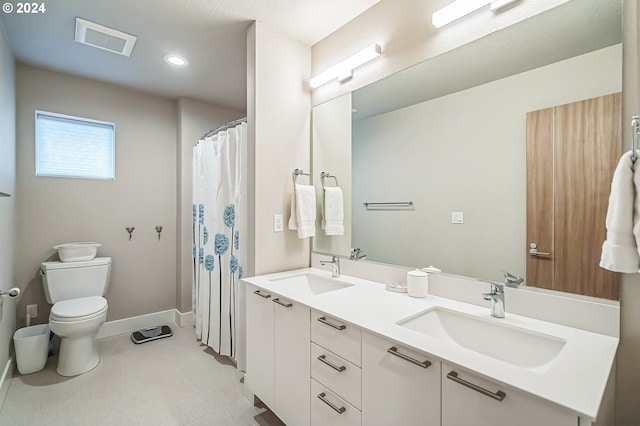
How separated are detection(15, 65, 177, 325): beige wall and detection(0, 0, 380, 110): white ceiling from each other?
259 millimetres

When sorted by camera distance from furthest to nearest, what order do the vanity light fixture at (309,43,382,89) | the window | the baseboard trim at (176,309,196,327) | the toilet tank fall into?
the baseboard trim at (176,309,196,327) < the window < the toilet tank < the vanity light fixture at (309,43,382,89)

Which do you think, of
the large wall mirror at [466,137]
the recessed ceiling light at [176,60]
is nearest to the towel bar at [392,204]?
the large wall mirror at [466,137]

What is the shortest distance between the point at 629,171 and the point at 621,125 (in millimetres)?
245

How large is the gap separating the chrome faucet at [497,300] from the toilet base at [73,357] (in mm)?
2791

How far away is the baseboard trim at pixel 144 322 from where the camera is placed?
2881 mm

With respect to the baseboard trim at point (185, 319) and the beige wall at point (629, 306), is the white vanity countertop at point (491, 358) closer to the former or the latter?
the beige wall at point (629, 306)

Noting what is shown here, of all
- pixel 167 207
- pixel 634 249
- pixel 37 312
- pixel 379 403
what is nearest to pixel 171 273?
pixel 167 207

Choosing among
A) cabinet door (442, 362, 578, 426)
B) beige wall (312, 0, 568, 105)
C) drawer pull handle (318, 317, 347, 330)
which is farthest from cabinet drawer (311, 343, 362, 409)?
beige wall (312, 0, 568, 105)

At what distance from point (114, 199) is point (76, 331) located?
1269 millimetres

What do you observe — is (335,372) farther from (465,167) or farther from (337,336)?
(465,167)

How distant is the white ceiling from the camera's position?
177 centimetres

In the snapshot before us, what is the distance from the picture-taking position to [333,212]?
2.15 meters

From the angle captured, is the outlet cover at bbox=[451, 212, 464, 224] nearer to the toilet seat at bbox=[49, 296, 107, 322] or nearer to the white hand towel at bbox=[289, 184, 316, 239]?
the white hand towel at bbox=[289, 184, 316, 239]

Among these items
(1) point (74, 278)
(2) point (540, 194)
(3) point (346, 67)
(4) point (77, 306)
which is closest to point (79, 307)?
(4) point (77, 306)
